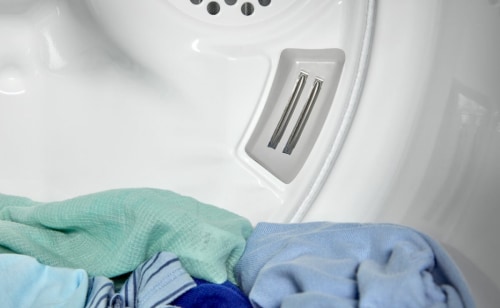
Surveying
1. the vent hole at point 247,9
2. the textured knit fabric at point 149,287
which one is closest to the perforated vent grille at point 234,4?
the vent hole at point 247,9

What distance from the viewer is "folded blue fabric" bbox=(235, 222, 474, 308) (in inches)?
23.0

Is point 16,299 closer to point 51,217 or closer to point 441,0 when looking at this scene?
point 51,217

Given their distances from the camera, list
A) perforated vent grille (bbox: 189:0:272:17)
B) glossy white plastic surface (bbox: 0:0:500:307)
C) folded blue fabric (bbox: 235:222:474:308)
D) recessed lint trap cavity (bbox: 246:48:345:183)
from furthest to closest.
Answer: perforated vent grille (bbox: 189:0:272:17)
recessed lint trap cavity (bbox: 246:48:345:183)
glossy white plastic surface (bbox: 0:0:500:307)
folded blue fabric (bbox: 235:222:474:308)

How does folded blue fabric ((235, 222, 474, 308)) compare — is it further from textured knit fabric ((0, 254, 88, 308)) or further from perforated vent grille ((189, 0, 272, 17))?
perforated vent grille ((189, 0, 272, 17))

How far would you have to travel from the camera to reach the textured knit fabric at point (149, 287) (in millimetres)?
665

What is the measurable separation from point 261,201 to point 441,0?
343 millimetres

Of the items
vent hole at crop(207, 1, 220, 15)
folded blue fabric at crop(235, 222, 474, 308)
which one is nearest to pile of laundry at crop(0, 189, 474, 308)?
folded blue fabric at crop(235, 222, 474, 308)

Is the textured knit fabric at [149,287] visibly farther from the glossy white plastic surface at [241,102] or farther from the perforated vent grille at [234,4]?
the perforated vent grille at [234,4]

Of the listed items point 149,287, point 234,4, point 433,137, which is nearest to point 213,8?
point 234,4

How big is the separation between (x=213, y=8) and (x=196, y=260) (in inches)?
21.1

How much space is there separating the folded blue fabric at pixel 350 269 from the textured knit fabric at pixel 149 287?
0.23 ft

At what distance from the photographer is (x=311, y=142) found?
1.00 meters

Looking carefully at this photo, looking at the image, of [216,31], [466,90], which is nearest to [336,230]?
[466,90]

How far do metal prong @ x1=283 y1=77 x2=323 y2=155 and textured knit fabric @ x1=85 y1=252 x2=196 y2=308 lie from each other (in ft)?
1.18
